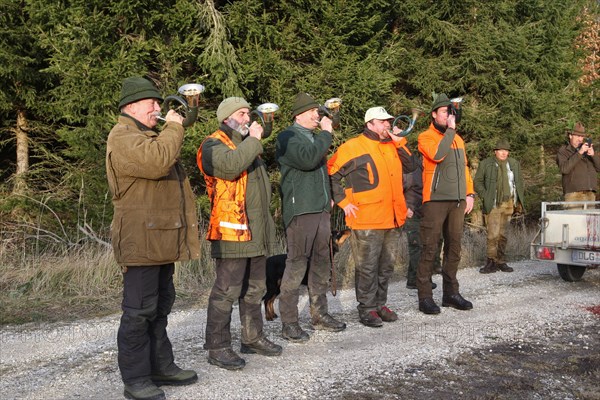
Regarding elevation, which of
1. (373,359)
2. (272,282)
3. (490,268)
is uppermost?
(272,282)

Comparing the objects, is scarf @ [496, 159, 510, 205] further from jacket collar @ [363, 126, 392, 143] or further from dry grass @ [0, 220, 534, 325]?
jacket collar @ [363, 126, 392, 143]

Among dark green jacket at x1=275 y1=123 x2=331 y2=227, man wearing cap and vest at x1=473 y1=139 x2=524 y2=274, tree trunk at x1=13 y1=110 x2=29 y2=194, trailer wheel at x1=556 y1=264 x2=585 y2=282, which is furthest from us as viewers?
tree trunk at x1=13 y1=110 x2=29 y2=194

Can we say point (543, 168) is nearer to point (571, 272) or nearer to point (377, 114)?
point (571, 272)

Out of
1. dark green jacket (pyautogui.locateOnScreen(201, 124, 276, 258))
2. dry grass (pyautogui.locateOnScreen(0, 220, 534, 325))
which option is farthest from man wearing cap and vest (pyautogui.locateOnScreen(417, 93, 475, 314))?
dark green jacket (pyautogui.locateOnScreen(201, 124, 276, 258))

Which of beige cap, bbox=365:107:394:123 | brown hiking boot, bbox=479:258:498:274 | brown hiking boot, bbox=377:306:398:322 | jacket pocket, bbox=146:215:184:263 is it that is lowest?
brown hiking boot, bbox=377:306:398:322

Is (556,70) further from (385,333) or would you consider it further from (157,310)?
(157,310)

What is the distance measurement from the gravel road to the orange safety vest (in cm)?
102

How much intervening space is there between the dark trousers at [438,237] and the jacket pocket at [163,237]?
328 centimetres

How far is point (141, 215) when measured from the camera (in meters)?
3.68

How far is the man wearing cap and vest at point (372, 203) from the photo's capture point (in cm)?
576

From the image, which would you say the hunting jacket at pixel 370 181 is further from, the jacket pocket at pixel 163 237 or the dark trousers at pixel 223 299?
the jacket pocket at pixel 163 237

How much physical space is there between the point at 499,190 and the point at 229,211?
6685 millimetres

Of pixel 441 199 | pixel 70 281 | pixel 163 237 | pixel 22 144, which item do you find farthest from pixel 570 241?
pixel 22 144

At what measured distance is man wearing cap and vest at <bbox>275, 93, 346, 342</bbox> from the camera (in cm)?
515
